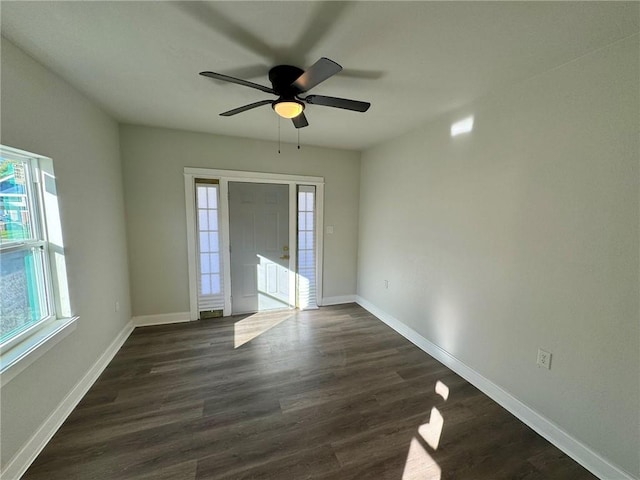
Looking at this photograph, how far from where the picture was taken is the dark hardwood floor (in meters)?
1.48

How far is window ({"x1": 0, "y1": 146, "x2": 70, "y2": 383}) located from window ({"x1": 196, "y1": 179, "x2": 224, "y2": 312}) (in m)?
1.55

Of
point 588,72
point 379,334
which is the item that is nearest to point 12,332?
point 379,334

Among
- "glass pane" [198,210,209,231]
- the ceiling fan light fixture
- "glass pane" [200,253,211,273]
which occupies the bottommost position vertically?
"glass pane" [200,253,211,273]

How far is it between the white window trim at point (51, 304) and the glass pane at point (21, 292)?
45 millimetres

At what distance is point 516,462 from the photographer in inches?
60.9

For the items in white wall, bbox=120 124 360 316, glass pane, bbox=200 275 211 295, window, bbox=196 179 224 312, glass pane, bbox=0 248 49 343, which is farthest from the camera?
glass pane, bbox=200 275 211 295

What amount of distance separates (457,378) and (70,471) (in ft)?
9.12

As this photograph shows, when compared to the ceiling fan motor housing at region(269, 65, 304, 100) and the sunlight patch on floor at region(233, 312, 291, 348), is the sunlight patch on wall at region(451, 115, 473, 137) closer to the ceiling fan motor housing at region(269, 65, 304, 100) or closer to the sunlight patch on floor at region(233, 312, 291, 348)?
the ceiling fan motor housing at region(269, 65, 304, 100)

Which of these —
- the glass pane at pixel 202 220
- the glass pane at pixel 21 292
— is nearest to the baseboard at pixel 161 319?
the glass pane at pixel 202 220

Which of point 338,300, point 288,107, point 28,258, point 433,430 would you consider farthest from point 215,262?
point 433,430

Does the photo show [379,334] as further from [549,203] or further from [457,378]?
[549,203]

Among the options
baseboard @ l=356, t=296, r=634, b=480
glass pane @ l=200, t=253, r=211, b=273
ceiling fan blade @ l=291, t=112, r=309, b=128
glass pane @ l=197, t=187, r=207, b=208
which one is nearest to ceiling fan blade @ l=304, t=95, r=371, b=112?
ceiling fan blade @ l=291, t=112, r=309, b=128

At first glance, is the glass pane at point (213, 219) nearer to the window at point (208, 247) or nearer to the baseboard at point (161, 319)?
the window at point (208, 247)

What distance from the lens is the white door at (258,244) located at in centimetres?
350
